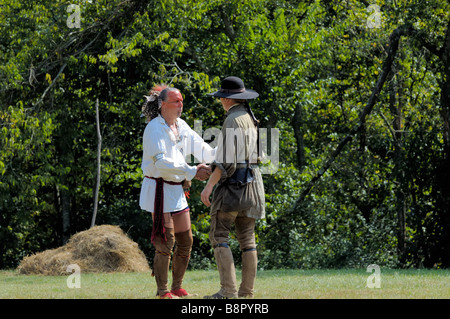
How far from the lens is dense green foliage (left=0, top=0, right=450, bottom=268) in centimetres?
1524

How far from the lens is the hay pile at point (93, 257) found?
12.8 meters

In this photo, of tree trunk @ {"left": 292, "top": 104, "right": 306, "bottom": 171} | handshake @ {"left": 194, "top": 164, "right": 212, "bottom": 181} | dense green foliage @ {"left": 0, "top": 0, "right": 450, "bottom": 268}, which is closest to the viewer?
handshake @ {"left": 194, "top": 164, "right": 212, "bottom": 181}

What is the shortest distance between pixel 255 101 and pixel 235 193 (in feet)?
35.0

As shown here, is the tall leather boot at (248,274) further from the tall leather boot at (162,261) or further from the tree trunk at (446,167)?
the tree trunk at (446,167)

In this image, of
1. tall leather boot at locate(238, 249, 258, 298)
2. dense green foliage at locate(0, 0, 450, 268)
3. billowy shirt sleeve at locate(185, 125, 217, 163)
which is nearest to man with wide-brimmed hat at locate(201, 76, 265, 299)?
tall leather boot at locate(238, 249, 258, 298)

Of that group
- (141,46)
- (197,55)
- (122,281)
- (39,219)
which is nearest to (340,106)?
(197,55)

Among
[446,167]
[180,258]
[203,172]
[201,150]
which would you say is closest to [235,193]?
[203,172]

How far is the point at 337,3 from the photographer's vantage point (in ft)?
66.3

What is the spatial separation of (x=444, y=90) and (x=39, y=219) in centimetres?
1309

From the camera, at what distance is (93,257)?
510 inches

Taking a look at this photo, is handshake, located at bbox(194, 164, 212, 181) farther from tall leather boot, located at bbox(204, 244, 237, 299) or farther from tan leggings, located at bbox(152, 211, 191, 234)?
tall leather boot, located at bbox(204, 244, 237, 299)

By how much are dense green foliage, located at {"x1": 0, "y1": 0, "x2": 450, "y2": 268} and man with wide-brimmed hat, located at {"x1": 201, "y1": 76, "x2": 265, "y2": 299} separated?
23.0ft

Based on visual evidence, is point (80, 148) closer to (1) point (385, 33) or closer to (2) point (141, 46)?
(2) point (141, 46)

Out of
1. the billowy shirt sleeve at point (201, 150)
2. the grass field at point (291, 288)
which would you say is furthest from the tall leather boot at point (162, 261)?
the billowy shirt sleeve at point (201, 150)
